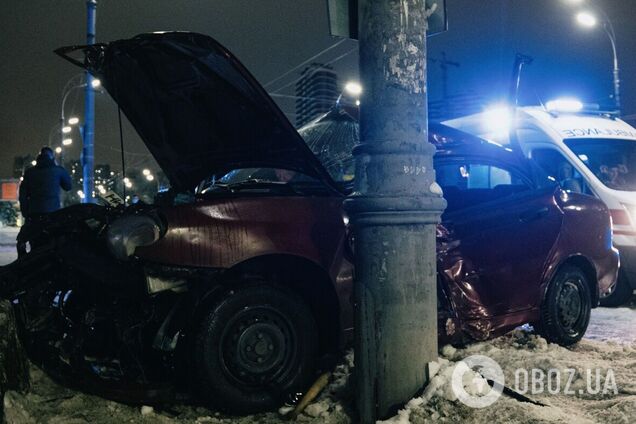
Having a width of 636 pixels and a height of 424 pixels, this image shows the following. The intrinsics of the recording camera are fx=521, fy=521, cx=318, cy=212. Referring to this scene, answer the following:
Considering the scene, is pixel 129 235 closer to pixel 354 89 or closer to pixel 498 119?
pixel 498 119

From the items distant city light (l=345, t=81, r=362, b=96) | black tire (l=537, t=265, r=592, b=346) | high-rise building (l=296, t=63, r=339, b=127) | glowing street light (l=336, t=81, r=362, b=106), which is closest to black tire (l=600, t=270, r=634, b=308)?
black tire (l=537, t=265, r=592, b=346)

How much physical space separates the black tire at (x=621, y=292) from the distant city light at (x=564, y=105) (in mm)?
2729

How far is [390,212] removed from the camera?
2775 mm

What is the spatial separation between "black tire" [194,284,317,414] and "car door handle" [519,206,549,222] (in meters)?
2.17

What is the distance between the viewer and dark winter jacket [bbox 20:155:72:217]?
743cm

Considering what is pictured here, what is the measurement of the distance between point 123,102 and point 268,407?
2874mm

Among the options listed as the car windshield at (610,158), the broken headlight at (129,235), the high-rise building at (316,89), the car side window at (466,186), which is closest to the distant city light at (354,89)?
the car side window at (466,186)

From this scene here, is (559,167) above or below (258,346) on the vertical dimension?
above

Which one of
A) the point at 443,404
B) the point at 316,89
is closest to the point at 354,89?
the point at 443,404

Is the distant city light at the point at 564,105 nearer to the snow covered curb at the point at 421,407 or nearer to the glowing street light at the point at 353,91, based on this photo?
the glowing street light at the point at 353,91

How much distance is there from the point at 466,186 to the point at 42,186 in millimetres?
5900

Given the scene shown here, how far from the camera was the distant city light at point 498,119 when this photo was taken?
8.20 m

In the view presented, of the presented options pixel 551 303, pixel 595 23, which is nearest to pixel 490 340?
pixel 551 303

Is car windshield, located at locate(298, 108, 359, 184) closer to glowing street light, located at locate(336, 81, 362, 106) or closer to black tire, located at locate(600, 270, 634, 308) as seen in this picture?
glowing street light, located at locate(336, 81, 362, 106)
